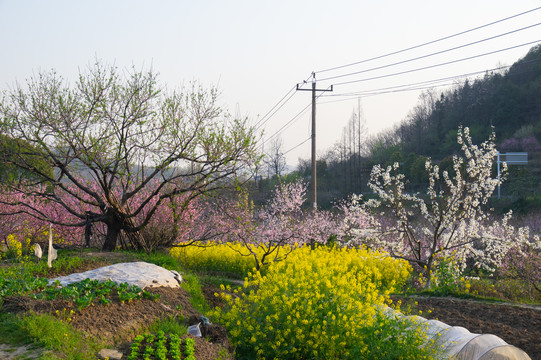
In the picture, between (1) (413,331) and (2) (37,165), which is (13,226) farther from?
(1) (413,331)

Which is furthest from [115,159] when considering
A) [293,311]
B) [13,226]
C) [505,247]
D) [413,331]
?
[505,247]

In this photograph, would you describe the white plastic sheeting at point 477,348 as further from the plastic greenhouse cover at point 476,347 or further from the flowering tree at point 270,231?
the flowering tree at point 270,231

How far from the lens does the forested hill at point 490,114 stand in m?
37.5

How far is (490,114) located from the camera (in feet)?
132

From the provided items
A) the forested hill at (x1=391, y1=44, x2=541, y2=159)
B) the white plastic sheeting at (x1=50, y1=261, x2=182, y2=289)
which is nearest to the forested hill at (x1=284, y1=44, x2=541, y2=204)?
the forested hill at (x1=391, y1=44, x2=541, y2=159)

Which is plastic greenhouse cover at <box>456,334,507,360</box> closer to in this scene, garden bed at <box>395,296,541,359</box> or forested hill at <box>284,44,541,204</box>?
garden bed at <box>395,296,541,359</box>

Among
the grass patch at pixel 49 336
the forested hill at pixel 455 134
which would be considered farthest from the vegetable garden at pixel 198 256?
the forested hill at pixel 455 134

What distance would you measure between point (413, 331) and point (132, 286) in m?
3.43

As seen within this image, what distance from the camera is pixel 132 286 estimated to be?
6152mm

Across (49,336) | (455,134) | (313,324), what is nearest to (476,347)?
(313,324)

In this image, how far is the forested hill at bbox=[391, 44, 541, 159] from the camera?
3750cm

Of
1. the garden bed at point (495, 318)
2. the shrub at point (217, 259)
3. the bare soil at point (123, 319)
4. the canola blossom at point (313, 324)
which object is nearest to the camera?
the bare soil at point (123, 319)

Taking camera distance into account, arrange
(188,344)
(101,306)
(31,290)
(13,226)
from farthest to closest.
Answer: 1. (13,226)
2. (31,290)
3. (101,306)
4. (188,344)

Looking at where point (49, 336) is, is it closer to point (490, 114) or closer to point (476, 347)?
point (476, 347)
